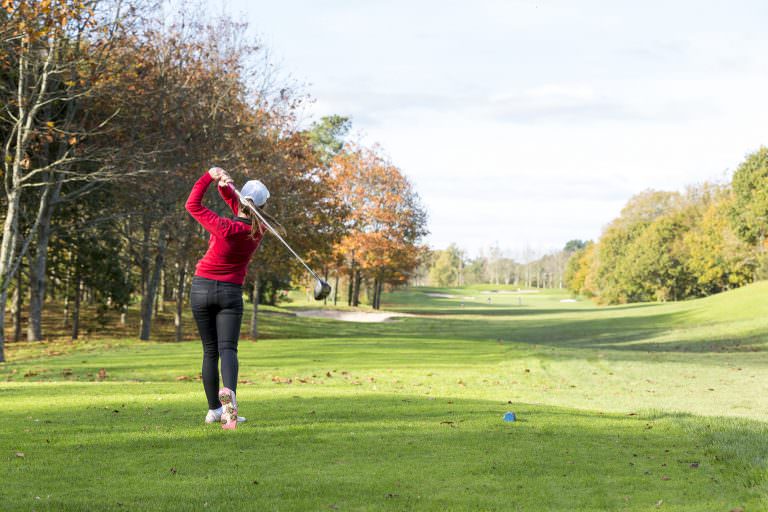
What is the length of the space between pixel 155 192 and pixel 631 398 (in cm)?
2027

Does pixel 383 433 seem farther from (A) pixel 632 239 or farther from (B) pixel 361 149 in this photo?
(A) pixel 632 239

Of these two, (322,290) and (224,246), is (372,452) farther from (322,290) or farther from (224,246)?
(224,246)

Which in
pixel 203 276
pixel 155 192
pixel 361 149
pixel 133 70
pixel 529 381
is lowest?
pixel 529 381

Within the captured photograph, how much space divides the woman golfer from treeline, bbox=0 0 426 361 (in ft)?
38.9

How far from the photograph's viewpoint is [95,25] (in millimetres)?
21469

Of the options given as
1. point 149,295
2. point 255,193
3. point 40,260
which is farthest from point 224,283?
point 149,295

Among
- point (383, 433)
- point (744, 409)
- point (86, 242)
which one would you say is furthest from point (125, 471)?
point (86, 242)

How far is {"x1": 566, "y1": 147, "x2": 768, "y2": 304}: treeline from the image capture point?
6425 centimetres

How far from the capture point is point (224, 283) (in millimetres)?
7867

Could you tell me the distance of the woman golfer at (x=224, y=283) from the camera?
783 centimetres

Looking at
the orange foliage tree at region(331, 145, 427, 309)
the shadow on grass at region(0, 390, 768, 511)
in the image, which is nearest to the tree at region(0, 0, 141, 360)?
the shadow on grass at region(0, 390, 768, 511)

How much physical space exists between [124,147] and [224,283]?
18493mm

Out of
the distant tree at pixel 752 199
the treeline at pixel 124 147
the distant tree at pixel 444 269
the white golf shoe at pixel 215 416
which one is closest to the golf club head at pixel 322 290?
the white golf shoe at pixel 215 416

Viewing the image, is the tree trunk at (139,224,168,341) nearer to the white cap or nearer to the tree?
the tree
